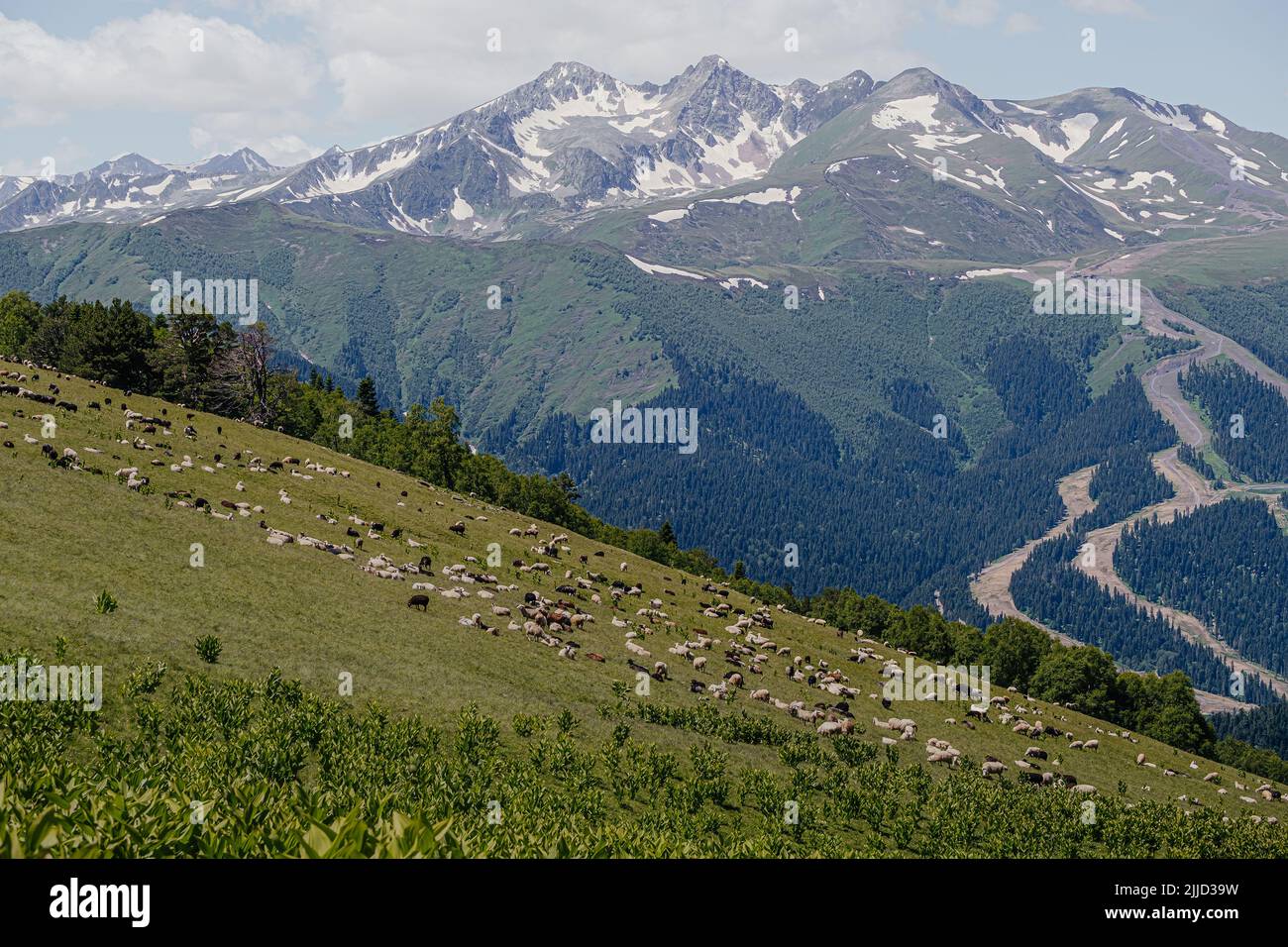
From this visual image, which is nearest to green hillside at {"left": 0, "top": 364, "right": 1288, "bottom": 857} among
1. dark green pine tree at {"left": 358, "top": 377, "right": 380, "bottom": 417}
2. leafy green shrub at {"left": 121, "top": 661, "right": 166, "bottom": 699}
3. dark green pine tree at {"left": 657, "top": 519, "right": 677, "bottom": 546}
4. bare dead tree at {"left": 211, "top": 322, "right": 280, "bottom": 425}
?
leafy green shrub at {"left": 121, "top": 661, "right": 166, "bottom": 699}

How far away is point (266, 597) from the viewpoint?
48.0m

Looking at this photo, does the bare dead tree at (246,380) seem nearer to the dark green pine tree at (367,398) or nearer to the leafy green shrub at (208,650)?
the dark green pine tree at (367,398)

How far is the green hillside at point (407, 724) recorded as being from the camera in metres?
18.0

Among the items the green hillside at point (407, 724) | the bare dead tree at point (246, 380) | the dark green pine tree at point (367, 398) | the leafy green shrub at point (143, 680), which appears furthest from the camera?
the dark green pine tree at point (367, 398)

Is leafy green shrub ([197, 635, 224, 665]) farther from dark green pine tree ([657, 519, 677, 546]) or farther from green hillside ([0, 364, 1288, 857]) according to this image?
dark green pine tree ([657, 519, 677, 546])

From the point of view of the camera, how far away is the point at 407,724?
33562 millimetres

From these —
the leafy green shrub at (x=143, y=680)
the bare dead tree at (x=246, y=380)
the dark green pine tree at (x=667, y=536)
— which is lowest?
the dark green pine tree at (x=667, y=536)

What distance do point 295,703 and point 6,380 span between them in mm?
63536

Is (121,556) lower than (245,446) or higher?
lower

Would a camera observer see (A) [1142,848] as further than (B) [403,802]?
Yes

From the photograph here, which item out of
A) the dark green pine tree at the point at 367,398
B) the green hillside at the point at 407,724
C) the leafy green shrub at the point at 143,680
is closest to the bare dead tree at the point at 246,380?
the green hillside at the point at 407,724

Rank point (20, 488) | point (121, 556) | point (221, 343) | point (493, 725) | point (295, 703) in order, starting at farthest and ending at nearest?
point (221, 343) < point (20, 488) < point (121, 556) < point (493, 725) < point (295, 703)

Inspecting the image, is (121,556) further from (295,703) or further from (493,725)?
(493,725)
